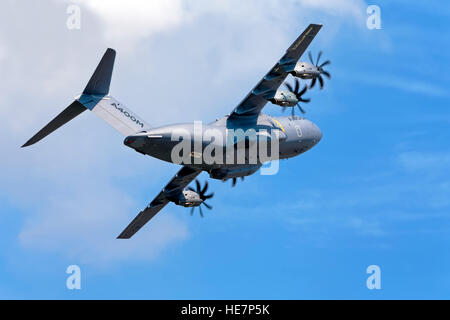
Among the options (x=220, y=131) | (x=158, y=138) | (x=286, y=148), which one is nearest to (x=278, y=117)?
(x=286, y=148)

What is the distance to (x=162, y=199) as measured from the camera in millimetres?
45781

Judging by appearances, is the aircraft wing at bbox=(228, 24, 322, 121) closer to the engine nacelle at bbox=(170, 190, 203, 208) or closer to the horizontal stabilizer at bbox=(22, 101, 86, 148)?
the engine nacelle at bbox=(170, 190, 203, 208)

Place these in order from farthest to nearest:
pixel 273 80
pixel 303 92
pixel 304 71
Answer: pixel 303 92 < pixel 273 80 < pixel 304 71

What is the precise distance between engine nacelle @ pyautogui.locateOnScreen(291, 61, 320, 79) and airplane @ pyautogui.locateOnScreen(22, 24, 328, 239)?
0.04 meters

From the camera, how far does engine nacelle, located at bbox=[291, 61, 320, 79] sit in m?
39.9

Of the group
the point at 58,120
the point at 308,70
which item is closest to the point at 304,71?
the point at 308,70

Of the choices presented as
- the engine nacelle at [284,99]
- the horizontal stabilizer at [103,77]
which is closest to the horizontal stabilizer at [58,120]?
the horizontal stabilizer at [103,77]

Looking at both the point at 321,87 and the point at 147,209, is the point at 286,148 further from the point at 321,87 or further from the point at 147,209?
the point at 147,209

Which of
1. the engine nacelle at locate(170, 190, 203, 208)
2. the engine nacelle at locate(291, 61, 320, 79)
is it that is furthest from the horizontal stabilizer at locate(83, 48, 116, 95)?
the engine nacelle at locate(291, 61, 320, 79)

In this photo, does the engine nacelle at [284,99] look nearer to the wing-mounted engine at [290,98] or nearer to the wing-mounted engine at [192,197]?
the wing-mounted engine at [290,98]

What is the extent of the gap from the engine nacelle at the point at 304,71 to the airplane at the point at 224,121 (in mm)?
42

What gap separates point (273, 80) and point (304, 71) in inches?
53.7

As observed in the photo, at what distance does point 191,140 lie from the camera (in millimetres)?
38688

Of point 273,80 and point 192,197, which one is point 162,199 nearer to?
point 192,197
